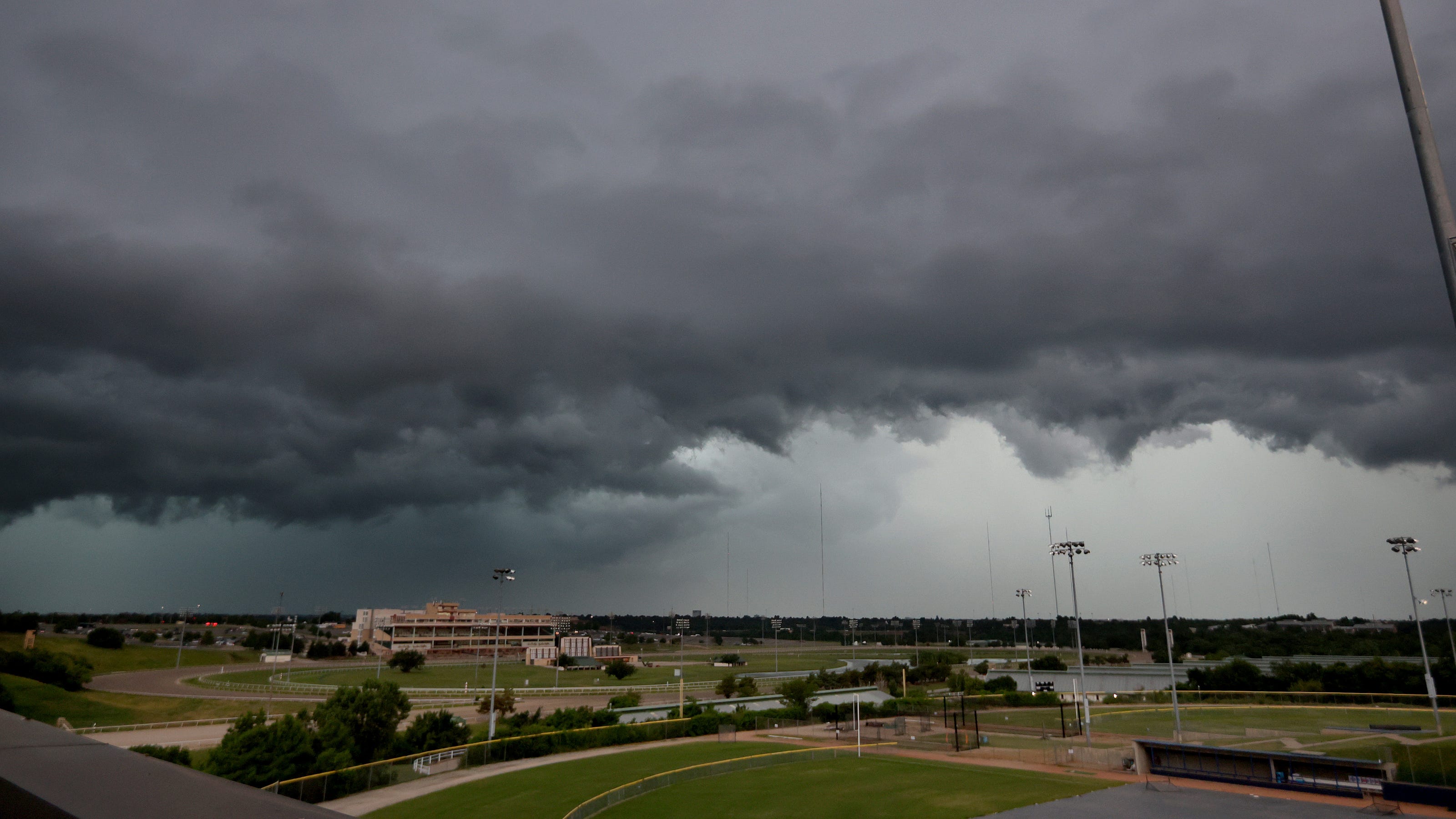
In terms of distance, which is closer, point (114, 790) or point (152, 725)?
point (114, 790)

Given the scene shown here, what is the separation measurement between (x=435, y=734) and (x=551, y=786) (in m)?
10.6

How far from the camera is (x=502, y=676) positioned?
394ft

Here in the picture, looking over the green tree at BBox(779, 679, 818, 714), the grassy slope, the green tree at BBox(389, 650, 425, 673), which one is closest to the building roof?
the grassy slope

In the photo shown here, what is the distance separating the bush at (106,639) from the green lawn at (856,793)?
121049mm

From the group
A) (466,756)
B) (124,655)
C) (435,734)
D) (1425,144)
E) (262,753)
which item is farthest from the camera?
(124,655)

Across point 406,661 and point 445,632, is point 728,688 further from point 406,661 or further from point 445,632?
point 445,632

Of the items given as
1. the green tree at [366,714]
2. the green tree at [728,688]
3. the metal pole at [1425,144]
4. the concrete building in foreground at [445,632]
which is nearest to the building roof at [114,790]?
the metal pole at [1425,144]

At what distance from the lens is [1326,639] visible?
158625mm

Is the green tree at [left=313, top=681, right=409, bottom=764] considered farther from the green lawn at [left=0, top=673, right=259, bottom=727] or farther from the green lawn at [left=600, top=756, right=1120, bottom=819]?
the green lawn at [left=0, top=673, right=259, bottom=727]

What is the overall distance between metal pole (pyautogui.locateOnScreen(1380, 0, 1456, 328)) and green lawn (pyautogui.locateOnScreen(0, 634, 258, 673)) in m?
110

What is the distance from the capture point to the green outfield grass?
105m

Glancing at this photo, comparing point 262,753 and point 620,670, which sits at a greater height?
point 262,753

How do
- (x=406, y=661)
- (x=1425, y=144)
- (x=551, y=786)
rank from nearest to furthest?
(x=1425, y=144)
(x=551, y=786)
(x=406, y=661)

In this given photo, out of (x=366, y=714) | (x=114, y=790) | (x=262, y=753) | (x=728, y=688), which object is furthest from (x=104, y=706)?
(x=114, y=790)
